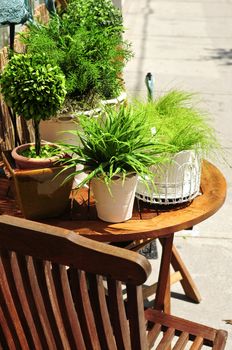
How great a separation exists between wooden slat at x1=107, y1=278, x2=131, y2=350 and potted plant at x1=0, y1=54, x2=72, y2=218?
0.76 meters

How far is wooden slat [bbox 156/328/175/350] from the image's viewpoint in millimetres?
2133

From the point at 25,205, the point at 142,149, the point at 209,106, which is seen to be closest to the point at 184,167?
the point at 142,149

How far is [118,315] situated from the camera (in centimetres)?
141

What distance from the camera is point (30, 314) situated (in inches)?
60.4

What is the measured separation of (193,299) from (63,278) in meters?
1.93

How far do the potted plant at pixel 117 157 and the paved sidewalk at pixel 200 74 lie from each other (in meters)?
1.19

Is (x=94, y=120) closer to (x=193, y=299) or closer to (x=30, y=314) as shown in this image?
(x=30, y=314)

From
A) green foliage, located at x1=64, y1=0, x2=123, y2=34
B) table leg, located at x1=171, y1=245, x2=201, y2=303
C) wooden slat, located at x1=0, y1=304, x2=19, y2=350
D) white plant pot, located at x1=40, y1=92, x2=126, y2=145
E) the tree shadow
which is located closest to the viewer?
wooden slat, located at x1=0, y1=304, x2=19, y2=350

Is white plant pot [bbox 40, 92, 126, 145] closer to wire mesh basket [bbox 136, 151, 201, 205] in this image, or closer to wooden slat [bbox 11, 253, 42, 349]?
wire mesh basket [bbox 136, 151, 201, 205]

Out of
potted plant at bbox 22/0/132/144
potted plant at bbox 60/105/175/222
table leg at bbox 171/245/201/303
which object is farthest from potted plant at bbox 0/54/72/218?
table leg at bbox 171/245/201/303

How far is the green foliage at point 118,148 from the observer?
6.64 ft

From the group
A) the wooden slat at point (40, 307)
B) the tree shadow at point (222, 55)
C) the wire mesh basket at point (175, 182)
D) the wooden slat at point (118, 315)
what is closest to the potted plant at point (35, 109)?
the wire mesh basket at point (175, 182)

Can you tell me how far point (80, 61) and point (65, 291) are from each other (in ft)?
4.05

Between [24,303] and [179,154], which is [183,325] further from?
[24,303]
